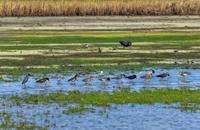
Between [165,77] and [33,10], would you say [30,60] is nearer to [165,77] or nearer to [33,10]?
[165,77]

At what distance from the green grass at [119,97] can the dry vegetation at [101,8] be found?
117 ft

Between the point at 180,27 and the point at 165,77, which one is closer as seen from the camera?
the point at 165,77

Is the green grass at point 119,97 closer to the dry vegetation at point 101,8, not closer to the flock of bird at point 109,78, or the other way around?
the flock of bird at point 109,78

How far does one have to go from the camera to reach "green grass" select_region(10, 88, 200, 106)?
18.3 m

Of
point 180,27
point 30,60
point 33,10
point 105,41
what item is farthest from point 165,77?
point 33,10

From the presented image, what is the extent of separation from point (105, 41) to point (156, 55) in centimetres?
685

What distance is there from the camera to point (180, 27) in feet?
148

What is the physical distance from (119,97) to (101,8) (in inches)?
1447

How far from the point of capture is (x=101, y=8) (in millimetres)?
55281

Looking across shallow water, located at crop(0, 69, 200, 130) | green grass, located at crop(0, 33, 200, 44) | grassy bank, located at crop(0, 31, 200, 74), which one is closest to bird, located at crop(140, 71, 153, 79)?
shallow water, located at crop(0, 69, 200, 130)

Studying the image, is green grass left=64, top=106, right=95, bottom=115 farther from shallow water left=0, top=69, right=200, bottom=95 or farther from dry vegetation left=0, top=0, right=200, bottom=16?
dry vegetation left=0, top=0, right=200, bottom=16

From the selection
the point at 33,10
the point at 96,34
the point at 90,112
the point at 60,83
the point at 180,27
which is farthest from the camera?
the point at 33,10

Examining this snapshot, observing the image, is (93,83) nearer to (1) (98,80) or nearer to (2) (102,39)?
(1) (98,80)

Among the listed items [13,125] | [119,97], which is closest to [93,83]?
[119,97]
